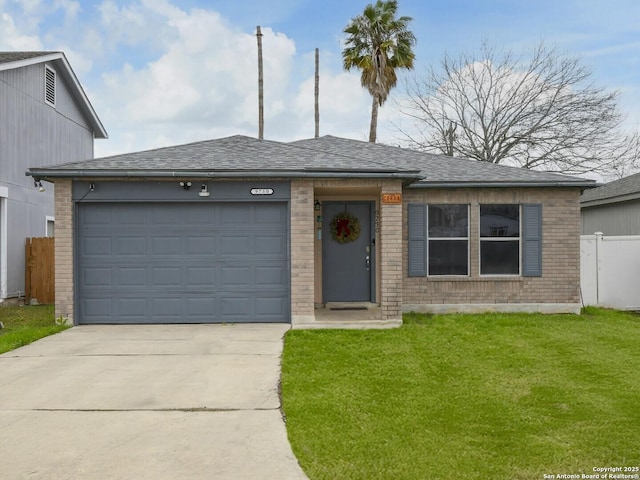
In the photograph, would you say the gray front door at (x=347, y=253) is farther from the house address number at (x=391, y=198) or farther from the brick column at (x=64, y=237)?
the brick column at (x=64, y=237)

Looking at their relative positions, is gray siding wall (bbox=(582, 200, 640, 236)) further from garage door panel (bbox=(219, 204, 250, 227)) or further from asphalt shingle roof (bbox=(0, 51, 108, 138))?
asphalt shingle roof (bbox=(0, 51, 108, 138))

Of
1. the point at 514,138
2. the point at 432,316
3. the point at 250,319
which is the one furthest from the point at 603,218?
the point at 250,319

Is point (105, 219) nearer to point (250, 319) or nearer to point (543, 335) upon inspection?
point (250, 319)

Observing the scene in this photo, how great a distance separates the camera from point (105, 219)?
1027cm

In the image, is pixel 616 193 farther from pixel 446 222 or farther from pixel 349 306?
pixel 349 306

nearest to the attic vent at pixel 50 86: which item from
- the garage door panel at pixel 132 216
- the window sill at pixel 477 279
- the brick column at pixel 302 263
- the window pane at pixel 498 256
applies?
the garage door panel at pixel 132 216

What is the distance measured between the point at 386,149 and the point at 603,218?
841 cm

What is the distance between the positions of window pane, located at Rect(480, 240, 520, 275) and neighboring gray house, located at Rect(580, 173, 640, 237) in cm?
619

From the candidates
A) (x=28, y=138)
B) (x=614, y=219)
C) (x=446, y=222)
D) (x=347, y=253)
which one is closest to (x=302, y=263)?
(x=347, y=253)

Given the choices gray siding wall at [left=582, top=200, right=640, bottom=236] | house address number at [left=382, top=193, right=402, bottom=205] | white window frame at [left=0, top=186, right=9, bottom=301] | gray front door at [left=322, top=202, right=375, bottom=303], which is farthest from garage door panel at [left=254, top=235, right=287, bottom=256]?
gray siding wall at [left=582, top=200, right=640, bottom=236]

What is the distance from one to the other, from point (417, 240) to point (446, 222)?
78 centimetres

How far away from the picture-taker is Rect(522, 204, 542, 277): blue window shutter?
37.3 feet

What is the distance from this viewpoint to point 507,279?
11406 millimetres

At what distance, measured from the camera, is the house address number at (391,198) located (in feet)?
32.6
